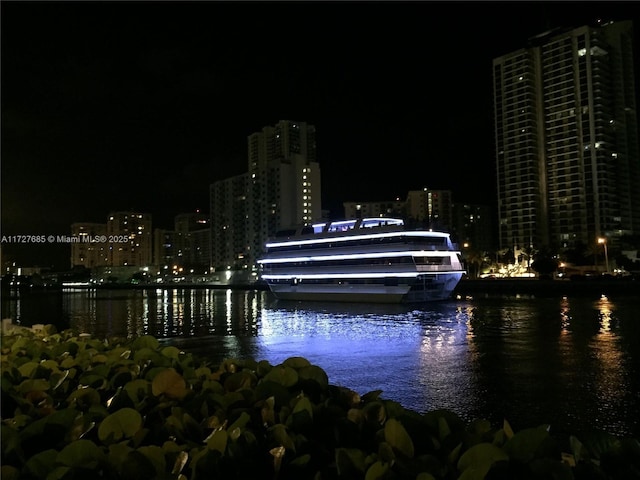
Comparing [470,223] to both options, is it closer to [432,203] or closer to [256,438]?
[432,203]

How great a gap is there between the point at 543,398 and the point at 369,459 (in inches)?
531

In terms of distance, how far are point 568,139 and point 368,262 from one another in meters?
96.3

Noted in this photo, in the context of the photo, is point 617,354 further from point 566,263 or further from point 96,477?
point 566,263

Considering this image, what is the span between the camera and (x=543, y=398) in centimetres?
1430

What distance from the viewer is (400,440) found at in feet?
9.34

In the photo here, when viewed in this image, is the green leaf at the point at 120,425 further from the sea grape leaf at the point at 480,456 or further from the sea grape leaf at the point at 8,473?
the sea grape leaf at the point at 480,456

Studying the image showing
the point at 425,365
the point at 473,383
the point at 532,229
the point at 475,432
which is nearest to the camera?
the point at 475,432

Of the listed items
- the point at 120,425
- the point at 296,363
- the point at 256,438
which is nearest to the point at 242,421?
the point at 256,438

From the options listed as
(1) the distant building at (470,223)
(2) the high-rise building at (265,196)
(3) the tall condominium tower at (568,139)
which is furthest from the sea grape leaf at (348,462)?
(1) the distant building at (470,223)

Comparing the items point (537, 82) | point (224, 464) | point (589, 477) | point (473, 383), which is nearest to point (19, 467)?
point (224, 464)

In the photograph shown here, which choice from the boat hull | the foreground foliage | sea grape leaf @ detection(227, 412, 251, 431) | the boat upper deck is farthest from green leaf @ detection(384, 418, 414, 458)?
the boat hull

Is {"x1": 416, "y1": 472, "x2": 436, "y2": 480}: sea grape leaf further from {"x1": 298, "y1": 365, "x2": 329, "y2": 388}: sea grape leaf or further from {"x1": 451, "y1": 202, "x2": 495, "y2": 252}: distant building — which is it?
{"x1": 451, "y1": 202, "x2": 495, "y2": 252}: distant building

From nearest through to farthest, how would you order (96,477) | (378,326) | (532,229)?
(96,477)
(378,326)
(532,229)

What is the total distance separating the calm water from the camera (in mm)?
13484
